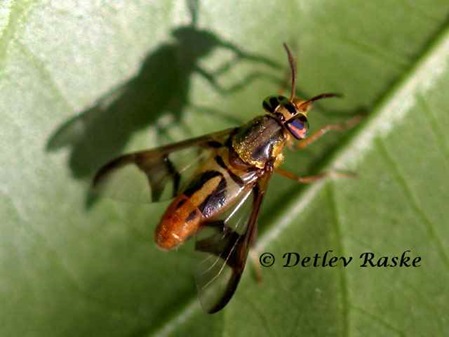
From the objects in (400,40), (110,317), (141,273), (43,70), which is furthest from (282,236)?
(43,70)

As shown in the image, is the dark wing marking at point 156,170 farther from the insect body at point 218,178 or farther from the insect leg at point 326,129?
the insect leg at point 326,129

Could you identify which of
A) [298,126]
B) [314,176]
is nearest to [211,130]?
[298,126]

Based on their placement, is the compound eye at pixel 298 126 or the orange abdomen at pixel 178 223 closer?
the orange abdomen at pixel 178 223

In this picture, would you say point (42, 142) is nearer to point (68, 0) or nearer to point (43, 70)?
point (43, 70)

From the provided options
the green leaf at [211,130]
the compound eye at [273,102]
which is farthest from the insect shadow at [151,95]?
the compound eye at [273,102]

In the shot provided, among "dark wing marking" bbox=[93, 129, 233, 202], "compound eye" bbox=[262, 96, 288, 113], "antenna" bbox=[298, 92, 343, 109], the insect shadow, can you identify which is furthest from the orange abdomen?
"antenna" bbox=[298, 92, 343, 109]

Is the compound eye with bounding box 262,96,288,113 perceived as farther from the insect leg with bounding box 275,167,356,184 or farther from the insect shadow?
the insect leg with bounding box 275,167,356,184
